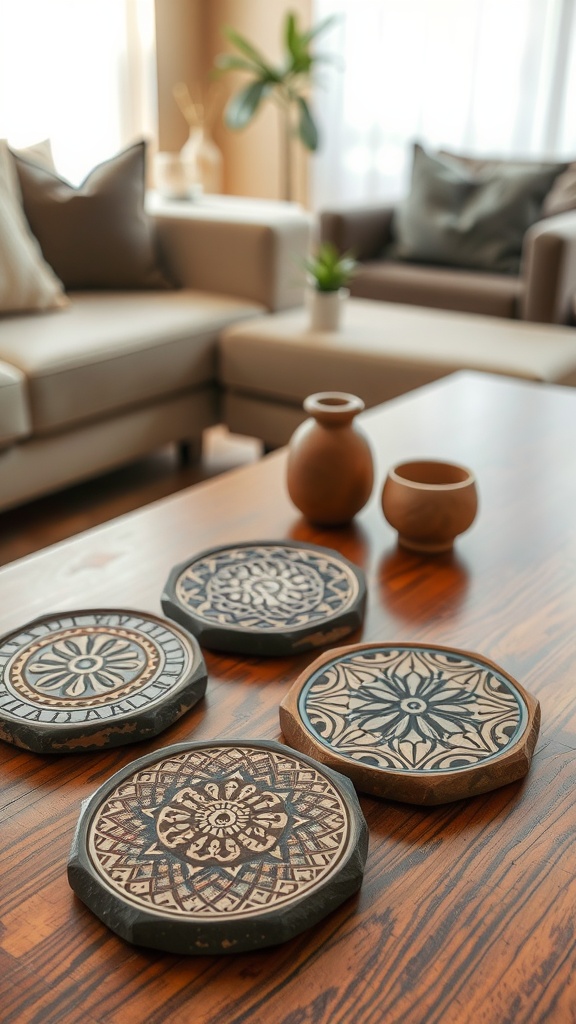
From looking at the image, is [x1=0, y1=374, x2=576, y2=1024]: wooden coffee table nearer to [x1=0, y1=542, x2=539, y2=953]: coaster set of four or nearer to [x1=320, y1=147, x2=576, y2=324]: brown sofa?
[x1=0, y1=542, x2=539, y2=953]: coaster set of four

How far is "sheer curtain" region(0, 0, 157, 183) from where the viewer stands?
13.6 feet

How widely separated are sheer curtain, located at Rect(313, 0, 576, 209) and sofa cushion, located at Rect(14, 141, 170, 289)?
5.43 ft

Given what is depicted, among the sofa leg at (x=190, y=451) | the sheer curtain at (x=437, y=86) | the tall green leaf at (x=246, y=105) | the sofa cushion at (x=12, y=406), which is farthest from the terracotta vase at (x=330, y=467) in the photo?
the tall green leaf at (x=246, y=105)

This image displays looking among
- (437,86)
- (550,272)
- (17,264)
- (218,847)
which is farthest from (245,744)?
(437,86)

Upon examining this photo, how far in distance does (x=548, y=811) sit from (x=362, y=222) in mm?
3311

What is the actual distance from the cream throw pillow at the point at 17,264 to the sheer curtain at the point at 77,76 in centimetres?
137

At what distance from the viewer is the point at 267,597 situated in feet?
3.58

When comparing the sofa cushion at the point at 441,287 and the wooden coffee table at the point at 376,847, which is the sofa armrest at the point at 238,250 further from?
the wooden coffee table at the point at 376,847

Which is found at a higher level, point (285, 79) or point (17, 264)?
point (285, 79)

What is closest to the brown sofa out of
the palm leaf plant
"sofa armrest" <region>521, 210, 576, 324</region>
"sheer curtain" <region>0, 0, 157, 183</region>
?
"sofa armrest" <region>521, 210, 576, 324</region>

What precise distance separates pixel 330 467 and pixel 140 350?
139 cm

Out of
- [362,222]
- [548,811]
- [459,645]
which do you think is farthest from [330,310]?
[548,811]

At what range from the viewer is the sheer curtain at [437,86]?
4246 millimetres

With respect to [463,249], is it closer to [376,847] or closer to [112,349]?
[112,349]
